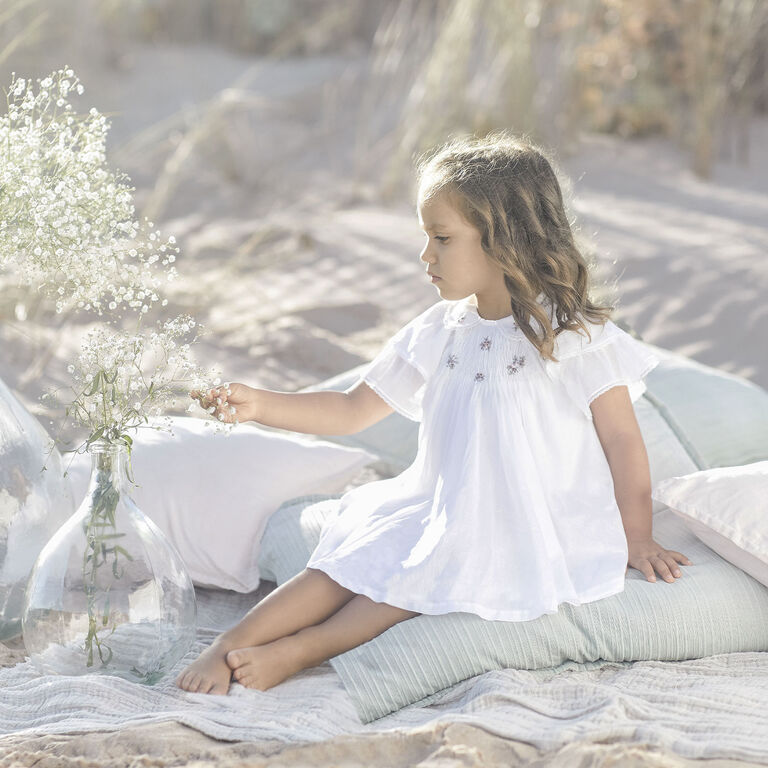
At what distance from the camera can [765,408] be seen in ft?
8.77

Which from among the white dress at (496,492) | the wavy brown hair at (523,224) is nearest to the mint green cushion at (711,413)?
the white dress at (496,492)

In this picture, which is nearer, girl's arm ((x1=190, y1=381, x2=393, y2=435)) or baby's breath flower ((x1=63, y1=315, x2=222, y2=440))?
baby's breath flower ((x1=63, y1=315, x2=222, y2=440))

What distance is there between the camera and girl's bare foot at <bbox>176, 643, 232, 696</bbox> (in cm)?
177

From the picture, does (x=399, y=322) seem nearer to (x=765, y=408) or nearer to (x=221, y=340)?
(x=221, y=340)

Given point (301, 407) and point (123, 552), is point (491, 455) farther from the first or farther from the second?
point (123, 552)

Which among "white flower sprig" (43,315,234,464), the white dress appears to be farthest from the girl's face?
"white flower sprig" (43,315,234,464)

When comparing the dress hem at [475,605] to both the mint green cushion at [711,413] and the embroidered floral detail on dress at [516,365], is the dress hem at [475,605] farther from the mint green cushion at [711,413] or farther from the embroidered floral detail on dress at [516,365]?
the mint green cushion at [711,413]

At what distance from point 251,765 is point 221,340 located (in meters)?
2.72

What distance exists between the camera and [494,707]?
1.69 metres

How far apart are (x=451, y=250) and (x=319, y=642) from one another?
2.40 ft

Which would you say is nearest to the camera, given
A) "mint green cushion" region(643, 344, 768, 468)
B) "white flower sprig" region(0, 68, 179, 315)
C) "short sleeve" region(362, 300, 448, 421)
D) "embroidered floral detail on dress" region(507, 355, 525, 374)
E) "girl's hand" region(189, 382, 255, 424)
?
"white flower sprig" region(0, 68, 179, 315)

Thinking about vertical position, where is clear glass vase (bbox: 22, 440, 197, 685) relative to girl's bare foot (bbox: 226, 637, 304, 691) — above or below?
above

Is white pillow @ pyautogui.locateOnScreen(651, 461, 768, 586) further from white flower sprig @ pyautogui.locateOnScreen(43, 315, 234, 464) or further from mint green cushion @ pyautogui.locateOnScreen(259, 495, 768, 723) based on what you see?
white flower sprig @ pyautogui.locateOnScreen(43, 315, 234, 464)

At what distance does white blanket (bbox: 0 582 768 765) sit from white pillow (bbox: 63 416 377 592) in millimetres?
396
